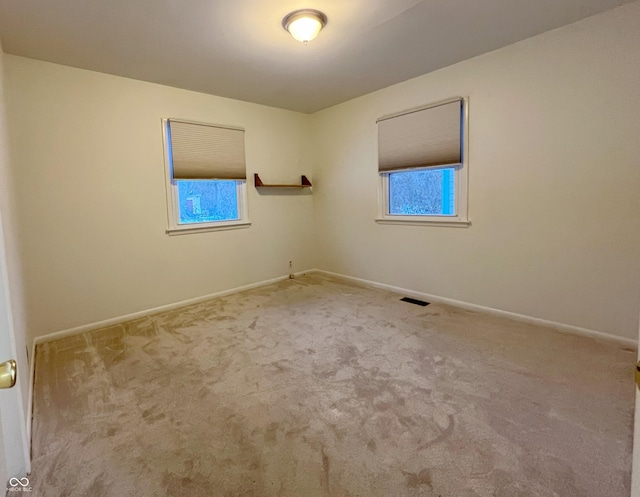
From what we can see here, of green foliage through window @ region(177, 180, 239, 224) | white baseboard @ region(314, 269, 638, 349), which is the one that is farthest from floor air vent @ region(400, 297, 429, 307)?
green foliage through window @ region(177, 180, 239, 224)

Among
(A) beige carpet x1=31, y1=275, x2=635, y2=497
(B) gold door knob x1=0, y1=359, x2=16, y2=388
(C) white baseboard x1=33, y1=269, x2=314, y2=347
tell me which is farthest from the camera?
(C) white baseboard x1=33, y1=269, x2=314, y2=347

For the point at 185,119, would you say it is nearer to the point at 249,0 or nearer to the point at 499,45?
the point at 249,0

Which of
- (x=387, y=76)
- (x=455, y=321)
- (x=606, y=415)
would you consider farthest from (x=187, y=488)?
(x=387, y=76)

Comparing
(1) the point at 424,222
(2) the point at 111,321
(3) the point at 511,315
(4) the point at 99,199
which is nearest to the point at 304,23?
(1) the point at 424,222

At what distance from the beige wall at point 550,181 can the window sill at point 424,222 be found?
0.06 metres

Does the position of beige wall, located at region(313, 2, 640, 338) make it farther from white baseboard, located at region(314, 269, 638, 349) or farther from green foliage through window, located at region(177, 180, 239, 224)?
green foliage through window, located at region(177, 180, 239, 224)

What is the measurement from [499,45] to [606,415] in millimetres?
2929

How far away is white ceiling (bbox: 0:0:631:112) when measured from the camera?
7.37 feet

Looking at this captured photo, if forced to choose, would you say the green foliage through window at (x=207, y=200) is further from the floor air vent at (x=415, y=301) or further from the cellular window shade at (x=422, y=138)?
the floor air vent at (x=415, y=301)

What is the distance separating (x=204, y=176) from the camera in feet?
12.9

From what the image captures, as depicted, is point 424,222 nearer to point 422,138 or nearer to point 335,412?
point 422,138

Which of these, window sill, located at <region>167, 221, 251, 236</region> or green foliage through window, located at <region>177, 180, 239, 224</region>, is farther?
green foliage through window, located at <region>177, 180, 239, 224</region>

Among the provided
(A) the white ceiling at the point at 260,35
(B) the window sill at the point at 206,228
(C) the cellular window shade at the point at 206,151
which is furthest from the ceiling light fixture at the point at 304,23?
(B) the window sill at the point at 206,228

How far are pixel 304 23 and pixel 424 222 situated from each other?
2.36m
